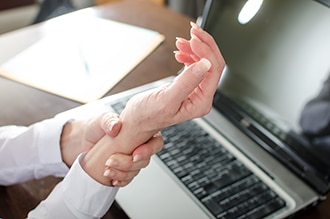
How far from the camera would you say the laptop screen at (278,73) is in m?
0.60

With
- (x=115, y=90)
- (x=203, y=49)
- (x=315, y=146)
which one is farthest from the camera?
(x=115, y=90)

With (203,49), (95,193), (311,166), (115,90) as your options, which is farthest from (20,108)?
(311,166)

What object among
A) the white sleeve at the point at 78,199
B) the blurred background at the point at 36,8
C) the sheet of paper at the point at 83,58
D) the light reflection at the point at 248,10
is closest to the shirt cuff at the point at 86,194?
the white sleeve at the point at 78,199

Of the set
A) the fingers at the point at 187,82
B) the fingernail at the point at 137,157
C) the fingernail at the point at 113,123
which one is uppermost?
the fingernail at the point at 113,123

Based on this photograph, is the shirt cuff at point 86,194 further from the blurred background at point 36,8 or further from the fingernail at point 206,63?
the blurred background at point 36,8

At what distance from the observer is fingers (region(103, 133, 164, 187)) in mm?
533

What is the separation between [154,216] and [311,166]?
0.85ft

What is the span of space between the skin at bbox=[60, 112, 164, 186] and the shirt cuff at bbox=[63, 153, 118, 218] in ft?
0.06

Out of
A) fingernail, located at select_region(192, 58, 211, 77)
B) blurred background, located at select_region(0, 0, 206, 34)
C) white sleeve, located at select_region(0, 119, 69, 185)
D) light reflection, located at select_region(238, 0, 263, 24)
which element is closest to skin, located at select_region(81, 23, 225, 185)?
fingernail, located at select_region(192, 58, 211, 77)

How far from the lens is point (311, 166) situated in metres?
0.62

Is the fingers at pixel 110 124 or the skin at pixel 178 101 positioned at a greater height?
the fingers at pixel 110 124

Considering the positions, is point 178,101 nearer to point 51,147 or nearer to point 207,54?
point 207,54

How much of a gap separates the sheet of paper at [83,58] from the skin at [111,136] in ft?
0.58

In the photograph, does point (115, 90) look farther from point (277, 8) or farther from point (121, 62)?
point (277, 8)
